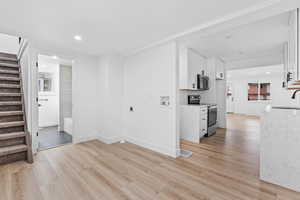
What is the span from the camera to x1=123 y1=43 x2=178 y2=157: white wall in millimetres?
2898

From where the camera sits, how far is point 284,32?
292 cm

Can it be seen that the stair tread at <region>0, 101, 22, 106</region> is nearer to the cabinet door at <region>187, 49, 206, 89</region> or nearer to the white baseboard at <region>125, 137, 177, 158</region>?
the white baseboard at <region>125, 137, 177, 158</region>

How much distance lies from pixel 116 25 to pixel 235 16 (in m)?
1.75

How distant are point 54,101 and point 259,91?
11.1 m

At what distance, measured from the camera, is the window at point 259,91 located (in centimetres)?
869

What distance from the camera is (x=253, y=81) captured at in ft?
29.9

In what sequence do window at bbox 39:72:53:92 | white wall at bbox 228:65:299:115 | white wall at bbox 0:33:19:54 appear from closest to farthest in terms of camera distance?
white wall at bbox 0:33:19:54, window at bbox 39:72:53:92, white wall at bbox 228:65:299:115

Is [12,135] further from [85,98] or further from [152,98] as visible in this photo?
[152,98]

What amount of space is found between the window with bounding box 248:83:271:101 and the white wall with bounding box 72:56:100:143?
31.4ft

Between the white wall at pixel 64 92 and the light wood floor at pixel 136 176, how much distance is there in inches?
82.2

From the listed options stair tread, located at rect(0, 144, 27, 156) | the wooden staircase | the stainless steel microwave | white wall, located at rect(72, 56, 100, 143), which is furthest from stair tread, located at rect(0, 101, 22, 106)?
the stainless steel microwave

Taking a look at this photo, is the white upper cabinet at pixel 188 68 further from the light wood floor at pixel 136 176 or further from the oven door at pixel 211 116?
the light wood floor at pixel 136 176

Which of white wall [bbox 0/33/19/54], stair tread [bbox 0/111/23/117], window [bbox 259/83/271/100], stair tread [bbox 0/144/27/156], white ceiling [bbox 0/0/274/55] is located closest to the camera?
white ceiling [bbox 0/0/274/55]

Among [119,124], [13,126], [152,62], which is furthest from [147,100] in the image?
[13,126]
